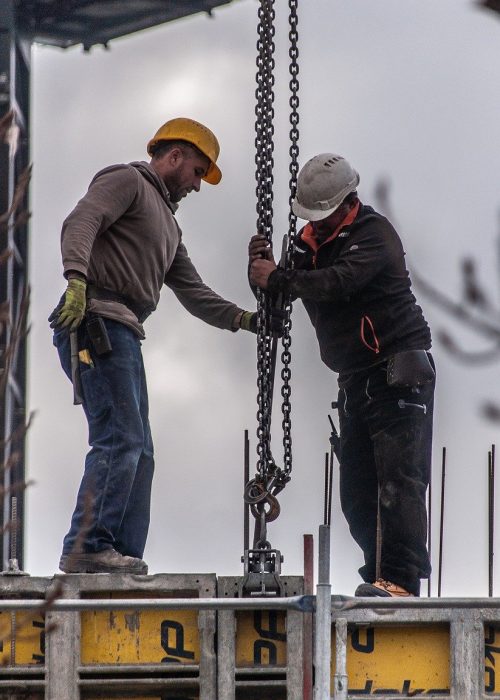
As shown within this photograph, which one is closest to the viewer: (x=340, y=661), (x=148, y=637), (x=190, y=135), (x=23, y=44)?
(x=340, y=661)

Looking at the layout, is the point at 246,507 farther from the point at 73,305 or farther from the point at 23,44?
the point at 23,44

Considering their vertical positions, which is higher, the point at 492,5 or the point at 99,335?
the point at 492,5

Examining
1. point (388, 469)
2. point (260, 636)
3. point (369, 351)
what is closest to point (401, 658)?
point (260, 636)

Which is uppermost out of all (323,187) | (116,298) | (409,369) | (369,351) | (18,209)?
(18,209)

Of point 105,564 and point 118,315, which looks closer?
point 105,564

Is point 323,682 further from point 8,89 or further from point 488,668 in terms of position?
point 8,89

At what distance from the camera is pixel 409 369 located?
909 centimetres

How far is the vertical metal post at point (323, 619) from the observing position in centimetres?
756

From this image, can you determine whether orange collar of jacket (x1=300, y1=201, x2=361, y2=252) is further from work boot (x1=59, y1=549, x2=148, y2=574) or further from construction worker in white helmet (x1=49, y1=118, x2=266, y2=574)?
work boot (x1=59, y1=549, x2=148, y2=574)

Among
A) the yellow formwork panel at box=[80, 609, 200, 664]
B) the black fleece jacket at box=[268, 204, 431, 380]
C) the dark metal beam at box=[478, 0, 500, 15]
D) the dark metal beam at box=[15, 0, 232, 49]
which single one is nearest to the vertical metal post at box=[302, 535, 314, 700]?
the yellow formwork panel at box=[80, 609, 200, 664]

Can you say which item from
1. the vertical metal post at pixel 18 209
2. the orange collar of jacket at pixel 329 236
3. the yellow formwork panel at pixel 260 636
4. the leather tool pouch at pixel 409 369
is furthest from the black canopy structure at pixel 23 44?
the yellow formwork panel at pixel 260 636

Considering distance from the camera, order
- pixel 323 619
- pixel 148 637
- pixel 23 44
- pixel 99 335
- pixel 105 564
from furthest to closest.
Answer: pixel 23 44
pixel 99 335
pixel 105 564
pixel 148 637
pixel 323 619

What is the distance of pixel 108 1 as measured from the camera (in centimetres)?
1777

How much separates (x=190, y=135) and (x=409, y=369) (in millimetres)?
1741
